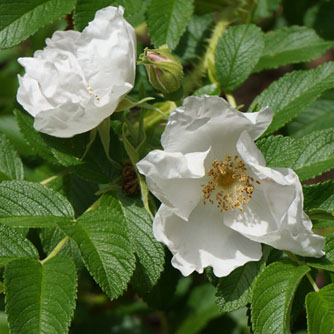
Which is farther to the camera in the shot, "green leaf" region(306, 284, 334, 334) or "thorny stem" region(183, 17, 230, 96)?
"thorny stem" region(183, 17, 230, 96)

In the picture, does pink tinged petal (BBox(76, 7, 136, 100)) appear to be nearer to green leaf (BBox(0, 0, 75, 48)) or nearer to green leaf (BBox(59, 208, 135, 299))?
green leaf (BBox(0, 0, 75, 48))

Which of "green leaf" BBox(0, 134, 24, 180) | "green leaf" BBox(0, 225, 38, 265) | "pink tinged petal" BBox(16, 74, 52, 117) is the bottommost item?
"green leaf" BBox(0, 134, 24, 180)

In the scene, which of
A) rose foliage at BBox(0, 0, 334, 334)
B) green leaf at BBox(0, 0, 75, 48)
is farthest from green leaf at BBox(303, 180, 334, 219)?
green leaf at BBox(0, 0, 75, 48)

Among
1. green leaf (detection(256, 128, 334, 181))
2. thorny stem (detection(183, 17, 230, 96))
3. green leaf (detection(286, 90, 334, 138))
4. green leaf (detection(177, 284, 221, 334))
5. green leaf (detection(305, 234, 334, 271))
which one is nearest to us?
green leaf (detection(305, 234, 334, 271))

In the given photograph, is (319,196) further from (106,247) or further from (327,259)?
(106,247)

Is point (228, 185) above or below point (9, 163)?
above

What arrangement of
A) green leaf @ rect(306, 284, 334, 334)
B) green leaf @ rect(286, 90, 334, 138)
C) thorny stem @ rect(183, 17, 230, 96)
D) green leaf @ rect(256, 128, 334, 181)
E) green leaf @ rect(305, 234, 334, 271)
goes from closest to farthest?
green leaf @ rect(306, 284, 334, 334), green leaf @ rect(305, 234, 334, 271), green leaf @ rect(256, 128, 334, 181), thorny stem @ rect(183, 17, 230, 96), green leaf @ rect(286, 90, 334, 138)

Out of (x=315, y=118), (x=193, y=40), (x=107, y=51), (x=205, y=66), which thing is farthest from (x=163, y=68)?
(x=315, y=118)
